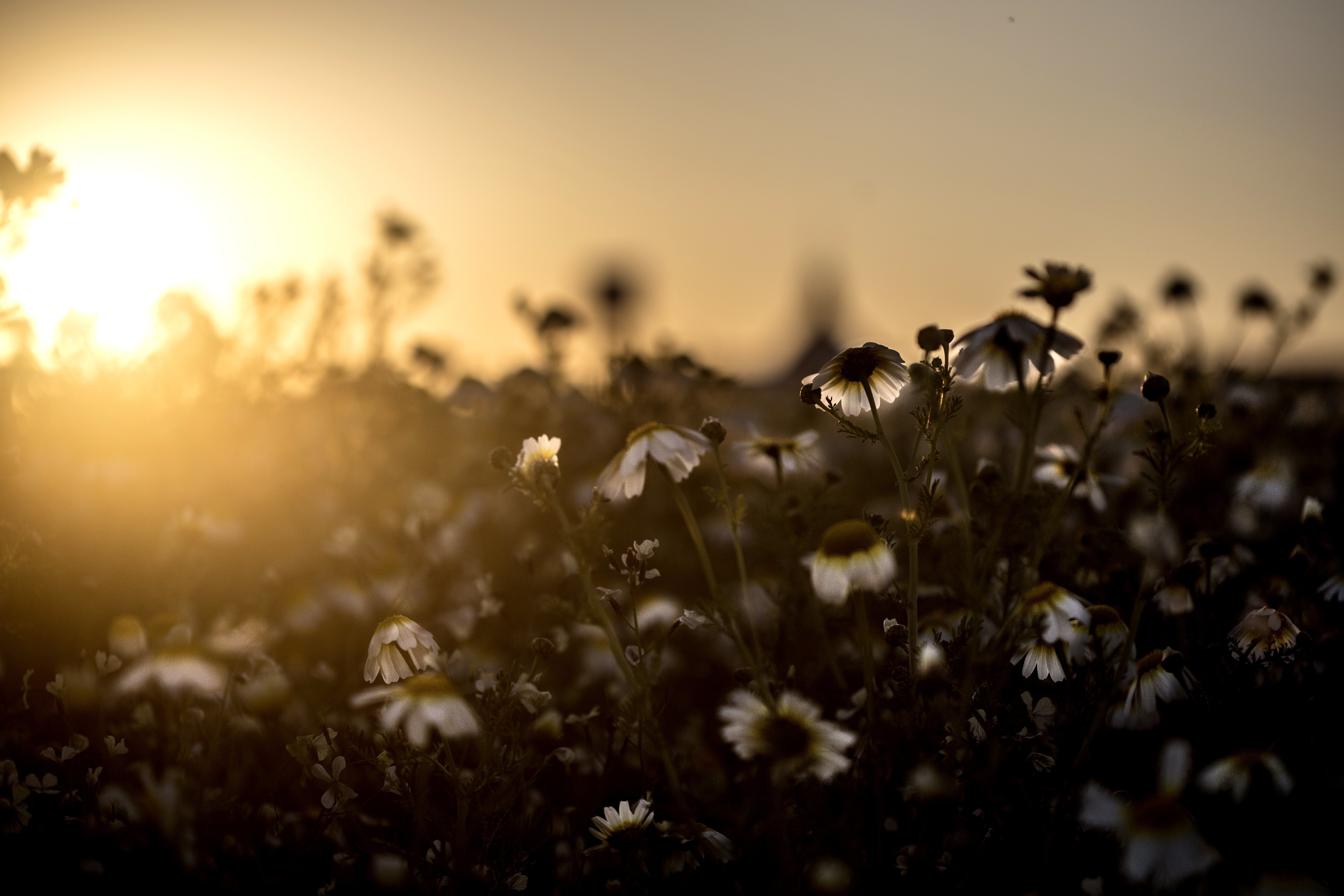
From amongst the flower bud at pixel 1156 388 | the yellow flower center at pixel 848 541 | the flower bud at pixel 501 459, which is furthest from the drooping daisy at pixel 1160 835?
the flower bud at pixel 501 459

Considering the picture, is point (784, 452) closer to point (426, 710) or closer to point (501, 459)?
point (501, 459)

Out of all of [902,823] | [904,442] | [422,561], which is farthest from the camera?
[904,442]

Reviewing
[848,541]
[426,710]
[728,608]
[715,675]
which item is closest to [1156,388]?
[848,541]

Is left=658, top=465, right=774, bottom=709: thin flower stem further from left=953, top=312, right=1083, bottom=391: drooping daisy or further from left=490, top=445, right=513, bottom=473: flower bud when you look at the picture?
left=953, top=312, right=1083, bottom=391: drooping daisy

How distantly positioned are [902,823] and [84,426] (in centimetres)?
384

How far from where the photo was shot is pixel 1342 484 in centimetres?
434

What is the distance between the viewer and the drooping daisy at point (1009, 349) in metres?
2.17

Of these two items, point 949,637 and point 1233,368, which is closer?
point 949,637

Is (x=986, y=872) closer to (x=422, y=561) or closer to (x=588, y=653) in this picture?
(x=588, y=653)

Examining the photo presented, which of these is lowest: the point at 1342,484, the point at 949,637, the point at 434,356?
the point at 949,637

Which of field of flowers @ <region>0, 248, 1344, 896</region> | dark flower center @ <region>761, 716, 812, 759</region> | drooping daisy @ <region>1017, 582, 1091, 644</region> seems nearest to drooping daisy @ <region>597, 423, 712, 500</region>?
field of flowers @ <region>0, 248, 1344, 896</region>

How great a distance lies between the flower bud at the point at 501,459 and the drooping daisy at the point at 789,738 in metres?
0.78

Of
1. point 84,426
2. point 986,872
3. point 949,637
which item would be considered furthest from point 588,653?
point 84,426

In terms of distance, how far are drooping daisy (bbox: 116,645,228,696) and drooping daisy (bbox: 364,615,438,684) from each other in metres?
0.82
